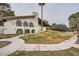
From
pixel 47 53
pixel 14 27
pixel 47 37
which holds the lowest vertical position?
pixel 47 53

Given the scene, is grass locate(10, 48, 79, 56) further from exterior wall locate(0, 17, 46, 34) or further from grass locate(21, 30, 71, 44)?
exterior wall locate(0, 17, 46, 34)

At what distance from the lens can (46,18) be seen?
3721mm

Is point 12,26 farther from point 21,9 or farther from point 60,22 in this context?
point 60,22

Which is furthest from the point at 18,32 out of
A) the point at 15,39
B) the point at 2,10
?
the point at 2,10

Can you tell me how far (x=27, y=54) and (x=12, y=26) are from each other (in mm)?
363

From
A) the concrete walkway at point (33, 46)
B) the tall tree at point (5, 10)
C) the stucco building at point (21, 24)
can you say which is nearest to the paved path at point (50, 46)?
the concrete walkway at point (33, 46)

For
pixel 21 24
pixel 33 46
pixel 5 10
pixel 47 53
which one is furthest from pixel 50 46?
pixel 5 10

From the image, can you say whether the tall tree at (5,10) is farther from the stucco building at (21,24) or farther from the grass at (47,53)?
the grass at (47,53)

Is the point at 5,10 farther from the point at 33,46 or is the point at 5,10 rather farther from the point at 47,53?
the point at 47,53

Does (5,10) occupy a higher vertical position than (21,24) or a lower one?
Answer: higher

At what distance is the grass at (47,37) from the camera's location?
12.2 feet

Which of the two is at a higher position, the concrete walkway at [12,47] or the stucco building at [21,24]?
the stucco building at [21,24]

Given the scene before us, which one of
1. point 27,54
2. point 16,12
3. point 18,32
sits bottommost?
point 27,54

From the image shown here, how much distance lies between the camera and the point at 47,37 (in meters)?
3.72
